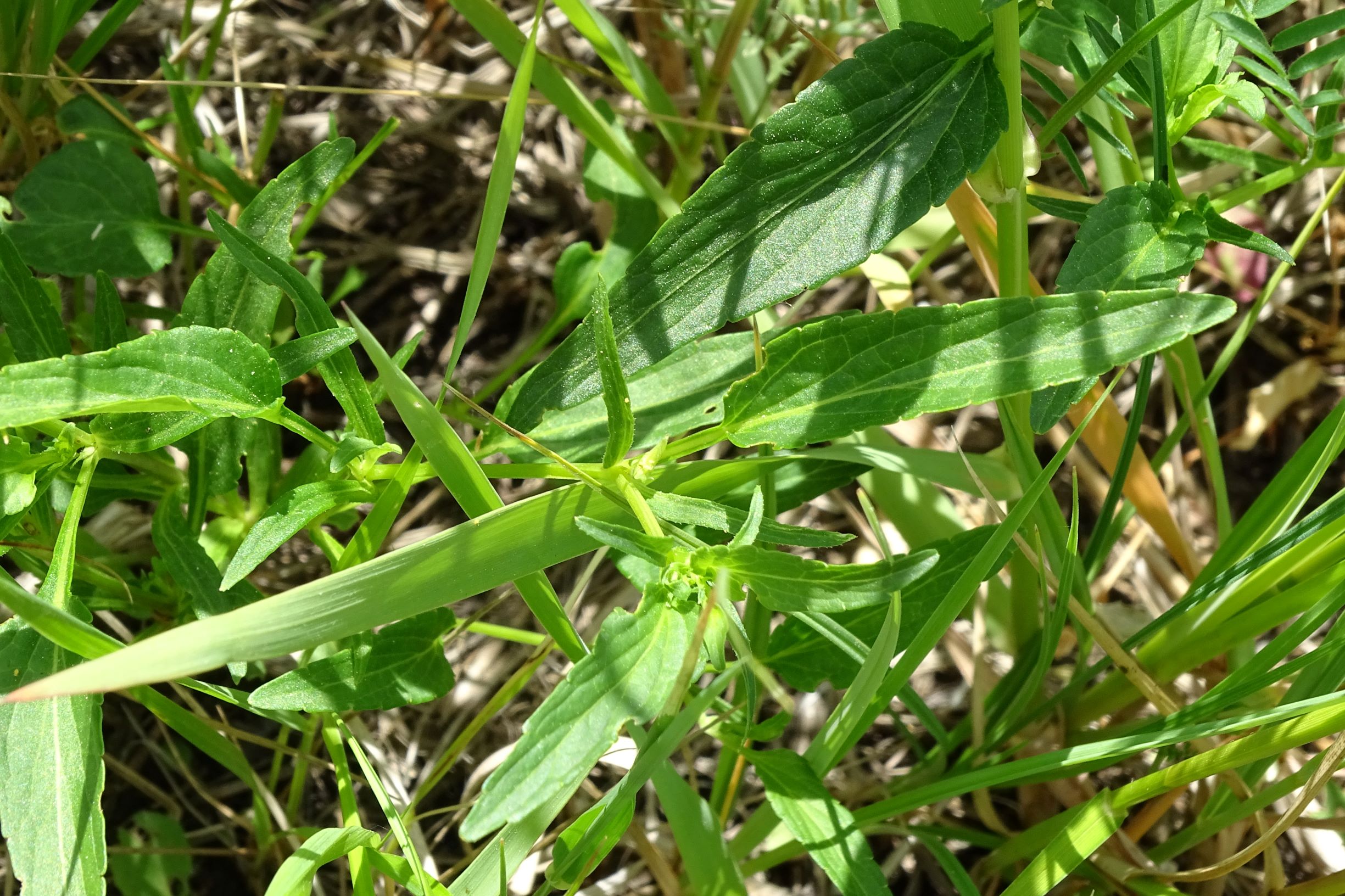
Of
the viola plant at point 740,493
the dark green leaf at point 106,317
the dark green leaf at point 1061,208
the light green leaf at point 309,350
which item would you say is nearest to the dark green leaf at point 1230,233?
the viola plant at point 740,493

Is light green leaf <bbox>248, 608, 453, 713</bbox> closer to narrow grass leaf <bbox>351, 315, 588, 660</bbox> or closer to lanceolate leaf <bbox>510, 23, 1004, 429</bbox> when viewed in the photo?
narrow grass leaf <bbox>351, 315, 588, 660</bbox>

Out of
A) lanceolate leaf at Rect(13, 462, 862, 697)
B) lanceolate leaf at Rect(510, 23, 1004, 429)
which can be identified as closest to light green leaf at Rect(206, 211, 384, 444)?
lanceolate leaf at Rect(13, 462, 862, 697)

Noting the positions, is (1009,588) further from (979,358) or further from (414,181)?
(414,181)

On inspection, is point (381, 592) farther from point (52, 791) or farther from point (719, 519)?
point (52, 791)

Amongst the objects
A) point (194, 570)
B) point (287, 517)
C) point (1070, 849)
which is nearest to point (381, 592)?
point (287, 517)

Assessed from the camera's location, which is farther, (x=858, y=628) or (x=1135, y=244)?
(x=858, y=628)

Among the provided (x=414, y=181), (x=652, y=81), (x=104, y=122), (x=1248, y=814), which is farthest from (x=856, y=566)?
(x=414, y=181)

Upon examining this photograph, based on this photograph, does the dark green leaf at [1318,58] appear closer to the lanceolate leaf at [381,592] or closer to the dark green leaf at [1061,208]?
the dark green leaf at [1061,208]

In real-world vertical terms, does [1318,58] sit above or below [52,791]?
above
